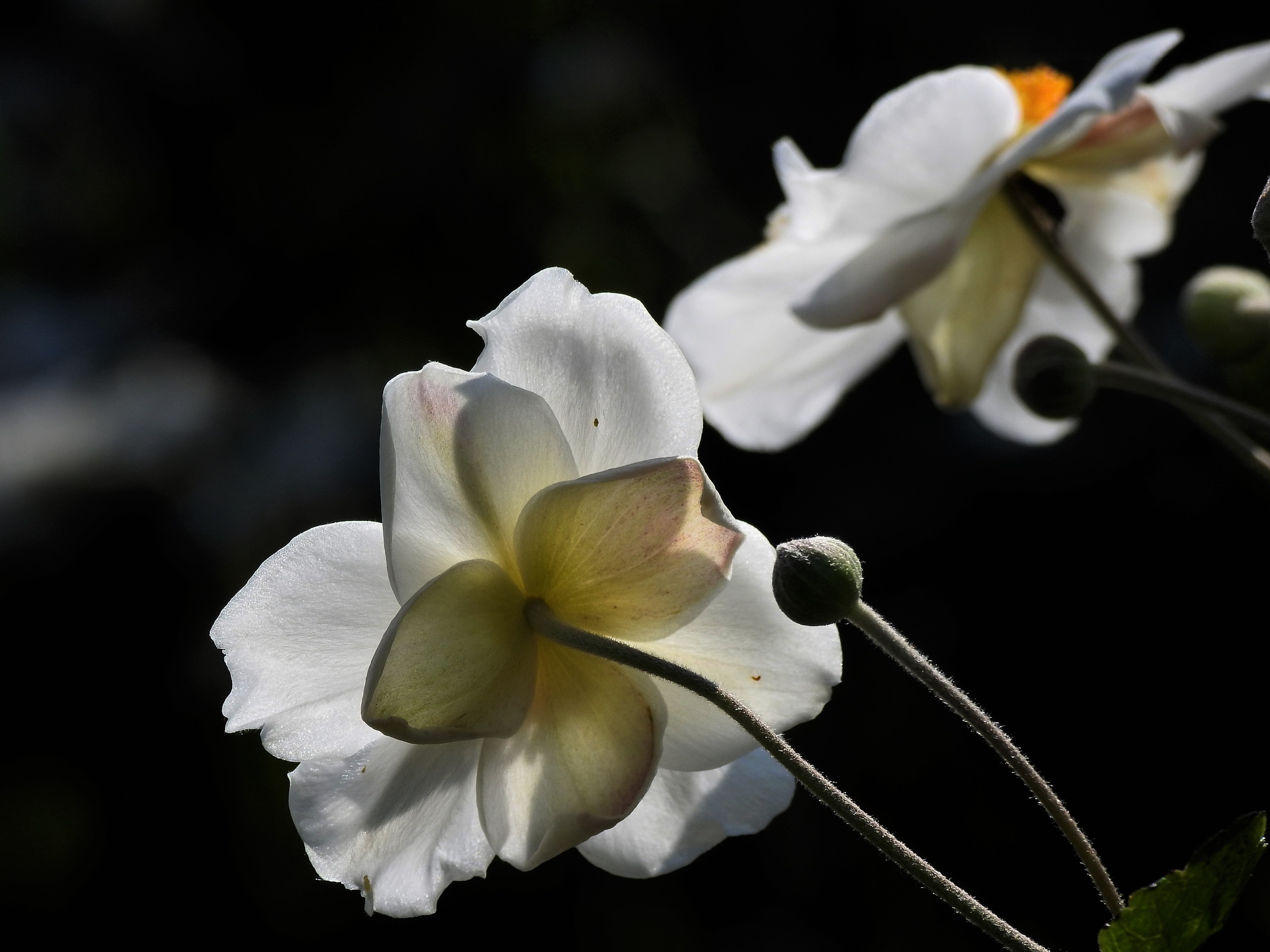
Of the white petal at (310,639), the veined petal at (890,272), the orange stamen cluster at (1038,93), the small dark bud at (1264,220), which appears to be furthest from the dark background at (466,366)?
the white petal at (310,639)

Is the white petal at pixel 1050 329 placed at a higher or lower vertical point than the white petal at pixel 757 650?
lower

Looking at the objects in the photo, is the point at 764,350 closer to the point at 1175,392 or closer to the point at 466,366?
the point at 1175,392

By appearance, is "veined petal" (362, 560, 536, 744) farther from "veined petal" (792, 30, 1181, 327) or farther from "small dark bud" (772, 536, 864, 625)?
"veined petal" (792, 30, 1181, 327)

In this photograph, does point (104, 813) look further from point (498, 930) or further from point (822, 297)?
point (822, 297)

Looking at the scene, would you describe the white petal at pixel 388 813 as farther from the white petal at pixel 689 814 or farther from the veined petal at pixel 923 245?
the veined petal at pixel 923 245

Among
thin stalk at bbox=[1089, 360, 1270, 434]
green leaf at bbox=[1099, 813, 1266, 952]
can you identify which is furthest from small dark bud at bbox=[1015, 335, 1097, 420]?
green leaf at bbox=[1099, 813, 1266, 952]

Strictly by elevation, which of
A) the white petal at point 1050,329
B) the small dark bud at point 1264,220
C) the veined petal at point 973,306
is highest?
the small dark bud at point 1264,220

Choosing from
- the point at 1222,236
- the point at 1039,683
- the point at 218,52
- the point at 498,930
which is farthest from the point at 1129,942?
the point at 218,52
